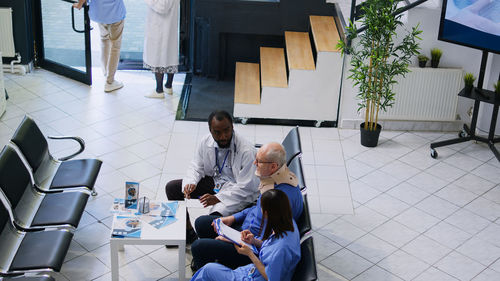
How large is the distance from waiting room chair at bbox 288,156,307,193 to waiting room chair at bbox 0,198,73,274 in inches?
67.3

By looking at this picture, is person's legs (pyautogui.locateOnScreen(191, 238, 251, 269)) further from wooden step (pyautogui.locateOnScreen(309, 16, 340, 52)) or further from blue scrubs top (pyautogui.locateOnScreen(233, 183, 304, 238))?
wooden step (pyautogui.locateOnScreen(309, 16, 340, 52))

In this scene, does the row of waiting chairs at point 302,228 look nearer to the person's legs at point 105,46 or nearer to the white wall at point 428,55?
the white wall at point 428,55

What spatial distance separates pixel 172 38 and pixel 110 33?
832 millimetres

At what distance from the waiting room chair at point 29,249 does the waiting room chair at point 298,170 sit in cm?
171

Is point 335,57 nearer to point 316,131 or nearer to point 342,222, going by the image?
point 316,131

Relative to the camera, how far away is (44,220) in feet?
15.5

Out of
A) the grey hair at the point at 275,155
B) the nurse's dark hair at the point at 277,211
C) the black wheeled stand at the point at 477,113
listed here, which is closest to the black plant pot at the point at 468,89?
the black wheeled stand at the point at 477,113

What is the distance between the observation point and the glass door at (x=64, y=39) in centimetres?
825

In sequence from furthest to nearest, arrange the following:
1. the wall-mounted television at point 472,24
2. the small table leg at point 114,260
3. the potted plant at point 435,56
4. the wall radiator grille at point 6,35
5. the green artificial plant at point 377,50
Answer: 1. the wall radiator grille at point 6,35
2. the potted plant at point 435,56
3. the green artificial plant at point 377,50
4. the wall-mounted television at point 472,24
5. the small table leg at point 114,260

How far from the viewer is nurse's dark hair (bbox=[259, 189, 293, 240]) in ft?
12.6

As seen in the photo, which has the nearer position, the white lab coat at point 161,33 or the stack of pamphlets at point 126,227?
the stack of pamphlets at point 126,227

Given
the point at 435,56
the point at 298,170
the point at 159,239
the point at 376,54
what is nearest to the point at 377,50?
the point at 376,54

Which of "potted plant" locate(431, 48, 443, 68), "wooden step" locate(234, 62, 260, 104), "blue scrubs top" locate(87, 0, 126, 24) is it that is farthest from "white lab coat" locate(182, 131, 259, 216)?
"blue scrubs top" locate(87, 0, 126, 24)

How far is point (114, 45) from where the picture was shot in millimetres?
8312
